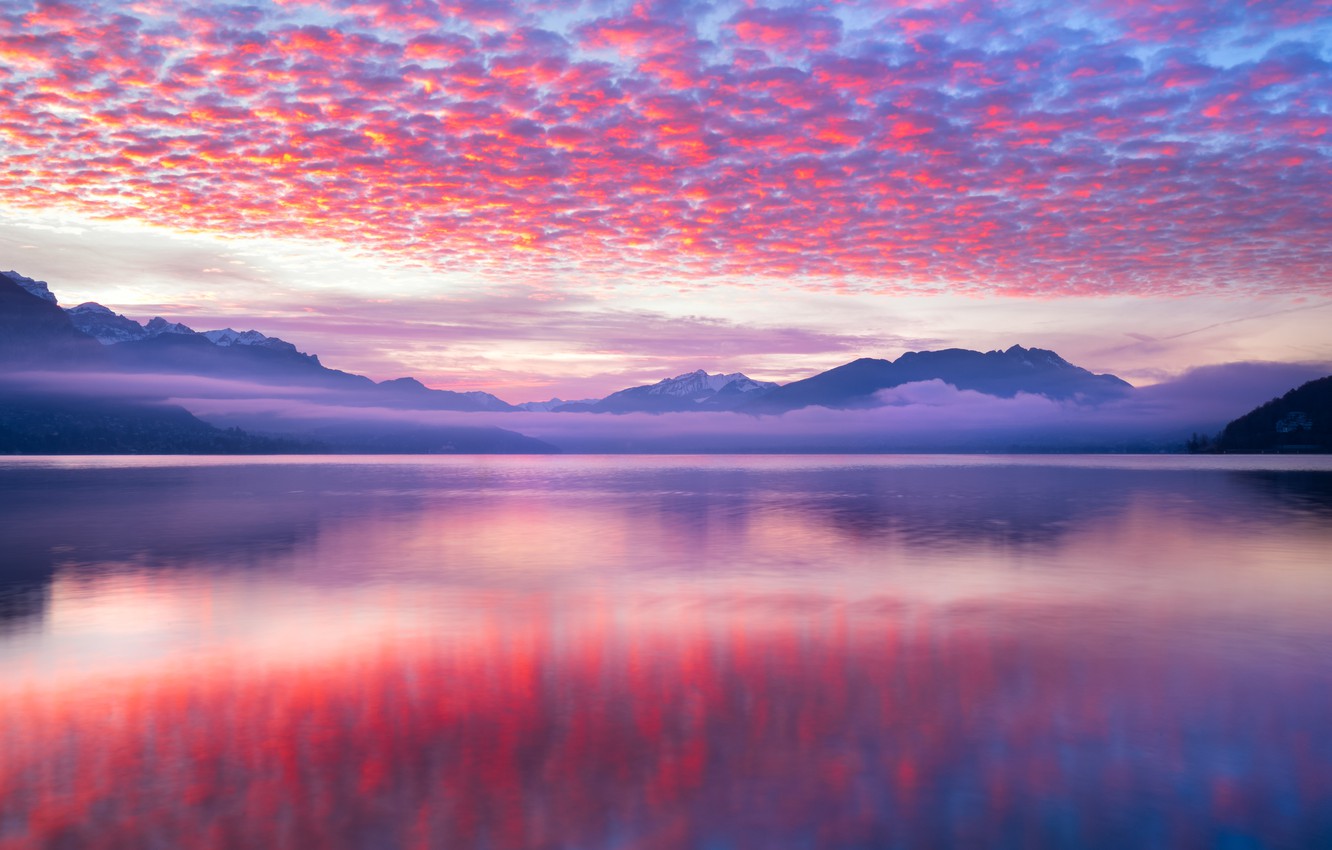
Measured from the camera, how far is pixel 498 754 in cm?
1277

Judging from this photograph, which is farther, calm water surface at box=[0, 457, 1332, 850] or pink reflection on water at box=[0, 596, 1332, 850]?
calm water surface at box=[0, 457, 1332, 850]

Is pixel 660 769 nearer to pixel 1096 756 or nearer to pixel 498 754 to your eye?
pixel 498 754

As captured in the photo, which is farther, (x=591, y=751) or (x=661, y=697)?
(x=661, y=697)

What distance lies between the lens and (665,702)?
1550cm

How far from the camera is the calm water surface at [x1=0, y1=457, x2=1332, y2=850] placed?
34.9ft

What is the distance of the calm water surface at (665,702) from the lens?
10.6m

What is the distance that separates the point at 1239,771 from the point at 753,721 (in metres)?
6.99

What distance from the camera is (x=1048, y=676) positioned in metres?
17.3

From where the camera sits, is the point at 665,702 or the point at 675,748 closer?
the point at 675,748

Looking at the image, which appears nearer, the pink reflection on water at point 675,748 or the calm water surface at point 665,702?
the pink reflection on water at point 675,748

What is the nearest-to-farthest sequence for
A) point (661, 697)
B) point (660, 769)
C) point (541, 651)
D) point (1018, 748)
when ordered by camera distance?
point (660, 769) < point (1018, 748) < point (661, 697) < point (541, 651)

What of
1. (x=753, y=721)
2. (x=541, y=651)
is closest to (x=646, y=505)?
(x=541, y=651)

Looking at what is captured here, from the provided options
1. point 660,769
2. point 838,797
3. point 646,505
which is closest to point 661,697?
point 660,769

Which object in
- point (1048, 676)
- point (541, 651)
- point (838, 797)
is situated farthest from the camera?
point (541, 651)
